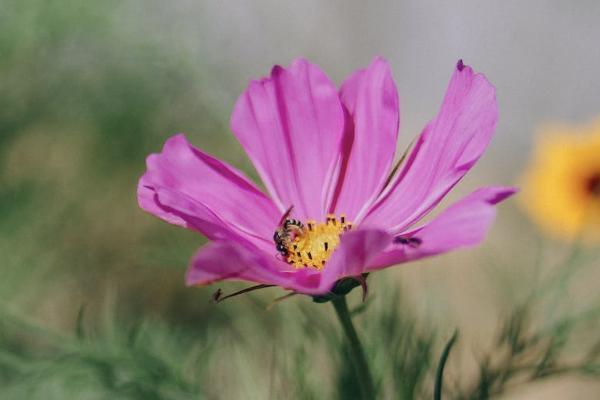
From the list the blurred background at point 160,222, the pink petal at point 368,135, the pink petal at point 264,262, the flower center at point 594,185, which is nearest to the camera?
the pink petal at point 264,262

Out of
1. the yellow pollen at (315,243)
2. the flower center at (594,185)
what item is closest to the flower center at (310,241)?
the yellow pollen at (315,243)

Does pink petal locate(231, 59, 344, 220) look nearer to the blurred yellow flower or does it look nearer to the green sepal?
the green sepal

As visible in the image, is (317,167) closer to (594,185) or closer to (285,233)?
(285,233)

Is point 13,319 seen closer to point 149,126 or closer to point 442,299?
point 442,299

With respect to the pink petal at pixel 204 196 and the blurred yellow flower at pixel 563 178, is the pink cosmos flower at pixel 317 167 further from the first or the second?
the blurred yellow flower at pixel 563 178

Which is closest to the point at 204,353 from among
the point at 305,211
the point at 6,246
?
the point at 305,211

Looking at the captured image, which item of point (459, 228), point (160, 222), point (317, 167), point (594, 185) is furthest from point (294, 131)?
point (160, 222)

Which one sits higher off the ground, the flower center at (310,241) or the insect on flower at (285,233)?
the insect on flower at (285,233)
